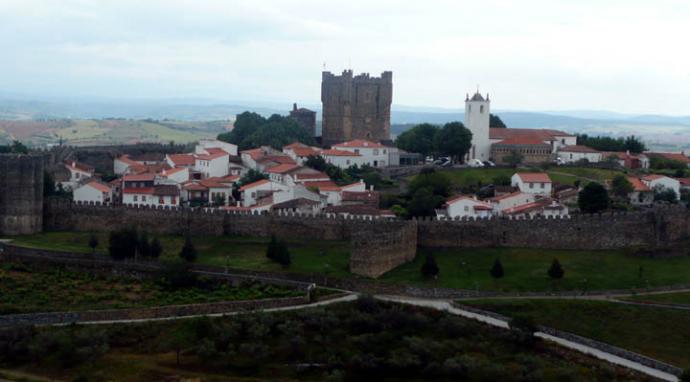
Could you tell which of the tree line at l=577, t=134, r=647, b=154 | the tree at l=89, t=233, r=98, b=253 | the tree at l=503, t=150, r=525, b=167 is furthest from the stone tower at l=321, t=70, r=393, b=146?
the tree at l=89, t=233, r=98, b=253

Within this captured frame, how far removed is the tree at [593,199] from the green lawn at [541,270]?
191 inches

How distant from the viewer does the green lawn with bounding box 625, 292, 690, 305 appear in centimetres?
3894

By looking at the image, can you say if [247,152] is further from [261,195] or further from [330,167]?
[261,195]

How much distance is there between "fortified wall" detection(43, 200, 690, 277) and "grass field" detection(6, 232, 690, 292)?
0.63 m

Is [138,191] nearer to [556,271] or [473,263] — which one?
[473,263]

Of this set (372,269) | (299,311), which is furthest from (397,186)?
(299,311)

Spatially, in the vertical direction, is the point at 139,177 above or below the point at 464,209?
above

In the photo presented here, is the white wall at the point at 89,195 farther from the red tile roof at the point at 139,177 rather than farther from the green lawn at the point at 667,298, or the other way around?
the green lawn at the point at 667,298

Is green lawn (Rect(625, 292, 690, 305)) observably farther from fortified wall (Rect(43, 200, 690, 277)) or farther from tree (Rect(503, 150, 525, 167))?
tree (Rect(503, 150, 525, 167))

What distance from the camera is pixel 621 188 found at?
5584 centimetres

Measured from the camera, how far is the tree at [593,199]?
49781 millimetres

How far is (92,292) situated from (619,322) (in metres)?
18.9

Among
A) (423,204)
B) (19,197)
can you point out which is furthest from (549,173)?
(19,197)

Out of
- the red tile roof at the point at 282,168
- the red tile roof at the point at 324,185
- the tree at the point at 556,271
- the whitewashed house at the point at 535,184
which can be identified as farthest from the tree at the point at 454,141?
the tree at the point at 556,271
